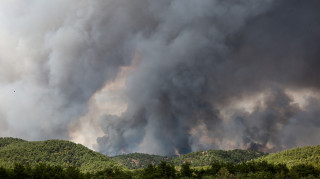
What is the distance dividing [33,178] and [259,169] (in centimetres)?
17369

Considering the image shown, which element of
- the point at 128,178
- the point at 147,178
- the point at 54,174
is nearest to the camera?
the point at 54,174

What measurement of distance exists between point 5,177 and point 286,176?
182m

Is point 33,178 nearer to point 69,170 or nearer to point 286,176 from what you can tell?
point 69,170

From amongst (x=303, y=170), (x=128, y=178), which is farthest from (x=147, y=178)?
(x=303, y=170)

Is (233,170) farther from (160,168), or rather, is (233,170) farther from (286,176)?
(160,168)

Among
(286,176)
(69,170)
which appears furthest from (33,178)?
(286,176)

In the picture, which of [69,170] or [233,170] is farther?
[233,170]

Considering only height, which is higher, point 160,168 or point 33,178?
point 160,168

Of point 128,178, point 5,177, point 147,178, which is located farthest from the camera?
point 128,178

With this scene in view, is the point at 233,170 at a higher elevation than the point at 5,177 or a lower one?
higher

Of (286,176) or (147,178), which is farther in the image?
(286,176)

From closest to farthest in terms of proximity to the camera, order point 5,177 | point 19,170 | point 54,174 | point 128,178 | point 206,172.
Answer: point 5,177
point 19,170
point 54,174
point 128,178
point 206,172

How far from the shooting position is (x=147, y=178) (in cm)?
15125

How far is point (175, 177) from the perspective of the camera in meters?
170
